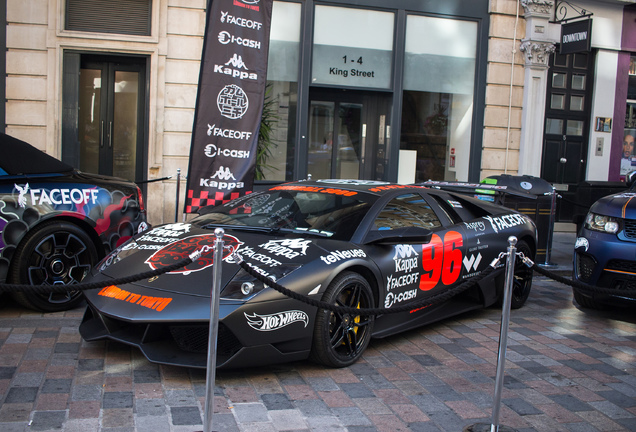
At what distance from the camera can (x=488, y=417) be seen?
3750mm

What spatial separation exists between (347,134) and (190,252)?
25.3 ft

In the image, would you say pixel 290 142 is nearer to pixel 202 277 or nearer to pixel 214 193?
pixel 214 193

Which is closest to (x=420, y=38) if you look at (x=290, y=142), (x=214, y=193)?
(x=290, y=142)

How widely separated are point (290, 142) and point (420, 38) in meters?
3.11

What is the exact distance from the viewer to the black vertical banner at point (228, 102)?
733 centimetres

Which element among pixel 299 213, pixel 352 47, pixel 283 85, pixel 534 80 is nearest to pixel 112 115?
pixel 283 85

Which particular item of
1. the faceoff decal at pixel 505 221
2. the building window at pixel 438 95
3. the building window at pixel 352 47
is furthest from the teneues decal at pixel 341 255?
the building window at pixel 438 95

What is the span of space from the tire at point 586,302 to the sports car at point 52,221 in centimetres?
450

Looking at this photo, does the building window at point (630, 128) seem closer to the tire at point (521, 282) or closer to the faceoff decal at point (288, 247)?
the tire at point (521, 282)

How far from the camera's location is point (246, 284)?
157 inches

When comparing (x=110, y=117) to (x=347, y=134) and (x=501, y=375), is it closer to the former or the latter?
(x=347, y=134)

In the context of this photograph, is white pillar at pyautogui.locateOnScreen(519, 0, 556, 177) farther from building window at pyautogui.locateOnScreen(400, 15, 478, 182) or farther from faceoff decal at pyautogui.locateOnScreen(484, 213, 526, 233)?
faceoff decal at pyautogui.locateOnScreen(484, 213, 526, 233)

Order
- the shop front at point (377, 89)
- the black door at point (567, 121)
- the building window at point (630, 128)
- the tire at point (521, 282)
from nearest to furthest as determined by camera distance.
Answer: the tire at point (521, 282), the shop front at point (377, 89), the black door at point (567, 121), the building window at point (630, 128)

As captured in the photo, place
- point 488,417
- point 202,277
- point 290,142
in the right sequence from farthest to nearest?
point 290,142 < point 202,277 < point 488,417
